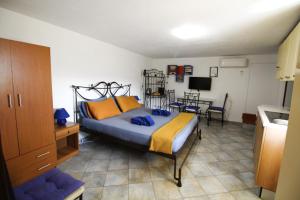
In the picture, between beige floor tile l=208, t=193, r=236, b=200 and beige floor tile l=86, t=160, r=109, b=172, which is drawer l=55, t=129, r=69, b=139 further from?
beige floor tile l=208, t=193, r=236, b=200

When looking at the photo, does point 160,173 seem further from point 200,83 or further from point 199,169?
point 200,83

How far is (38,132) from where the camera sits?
2014 mm

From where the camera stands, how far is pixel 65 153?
8.28 ft

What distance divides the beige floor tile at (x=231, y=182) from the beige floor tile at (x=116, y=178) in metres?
1.41

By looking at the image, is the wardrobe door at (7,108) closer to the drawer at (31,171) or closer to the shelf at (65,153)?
the drawer at (31,171)

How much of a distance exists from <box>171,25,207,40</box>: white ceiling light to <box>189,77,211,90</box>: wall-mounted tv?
270 cm

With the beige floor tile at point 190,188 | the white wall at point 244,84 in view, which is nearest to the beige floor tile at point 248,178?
the beige floor tile at point 190,188

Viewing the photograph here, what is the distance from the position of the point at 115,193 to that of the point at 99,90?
96.8 inches

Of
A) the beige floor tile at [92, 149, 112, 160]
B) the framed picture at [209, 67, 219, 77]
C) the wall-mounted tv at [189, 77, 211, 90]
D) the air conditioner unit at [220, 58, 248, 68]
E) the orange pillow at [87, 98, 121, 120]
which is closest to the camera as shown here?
the beige floor tile at [92, 149, 112, 160]

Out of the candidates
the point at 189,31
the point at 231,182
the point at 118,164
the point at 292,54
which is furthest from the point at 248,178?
the point at 189,31

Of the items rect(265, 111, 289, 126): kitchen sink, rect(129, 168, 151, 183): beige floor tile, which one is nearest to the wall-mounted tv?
rect(265, 111, 289, 126): kitchen sink

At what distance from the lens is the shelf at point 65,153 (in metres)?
2.39

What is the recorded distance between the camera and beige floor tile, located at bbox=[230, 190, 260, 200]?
1.87m

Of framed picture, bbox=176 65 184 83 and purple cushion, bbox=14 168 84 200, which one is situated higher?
framed picture, bbox=176 65 184 83
